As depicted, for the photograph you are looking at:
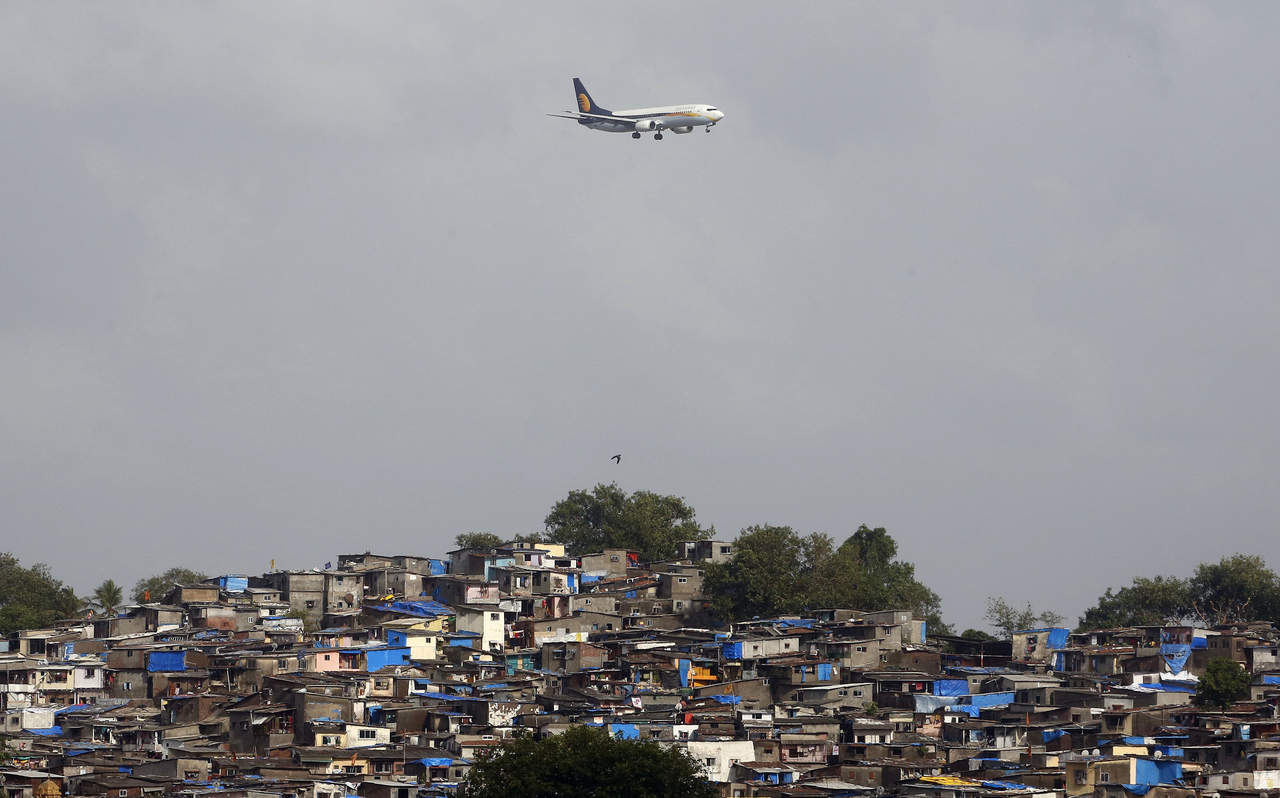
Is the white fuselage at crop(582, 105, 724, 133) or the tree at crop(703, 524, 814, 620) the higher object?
the white fuselage at crop(582, 105, 724, 133)

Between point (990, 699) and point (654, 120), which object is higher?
point (654, 120)

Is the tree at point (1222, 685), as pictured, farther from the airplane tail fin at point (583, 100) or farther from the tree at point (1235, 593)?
the airplane tail fin at point (583, 100)

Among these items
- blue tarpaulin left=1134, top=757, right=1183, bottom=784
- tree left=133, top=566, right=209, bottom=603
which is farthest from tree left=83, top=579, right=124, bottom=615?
blue tarpaulin left=1134, top=757, right=1183, bottom=784

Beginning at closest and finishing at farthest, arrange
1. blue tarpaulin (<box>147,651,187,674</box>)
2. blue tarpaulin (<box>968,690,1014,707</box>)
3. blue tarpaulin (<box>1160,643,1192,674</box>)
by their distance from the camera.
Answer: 1. blue tarpaulin (<box>968,690,1014,707</box>)
2. blue tarpaulin (<box>147,651,187,674</box>)
3. blue tarpaulin (<box>1160,643,1192,674</box>)

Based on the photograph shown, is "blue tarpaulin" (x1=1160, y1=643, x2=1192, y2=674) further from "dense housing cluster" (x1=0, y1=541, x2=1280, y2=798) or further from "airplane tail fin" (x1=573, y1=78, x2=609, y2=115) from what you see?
"airplane tail fin" (x1=573, y1=78, x2=609, y2=115)

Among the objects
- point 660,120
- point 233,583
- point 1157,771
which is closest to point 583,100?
point 660,120

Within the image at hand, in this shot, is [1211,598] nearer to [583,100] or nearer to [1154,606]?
[1154,606]
